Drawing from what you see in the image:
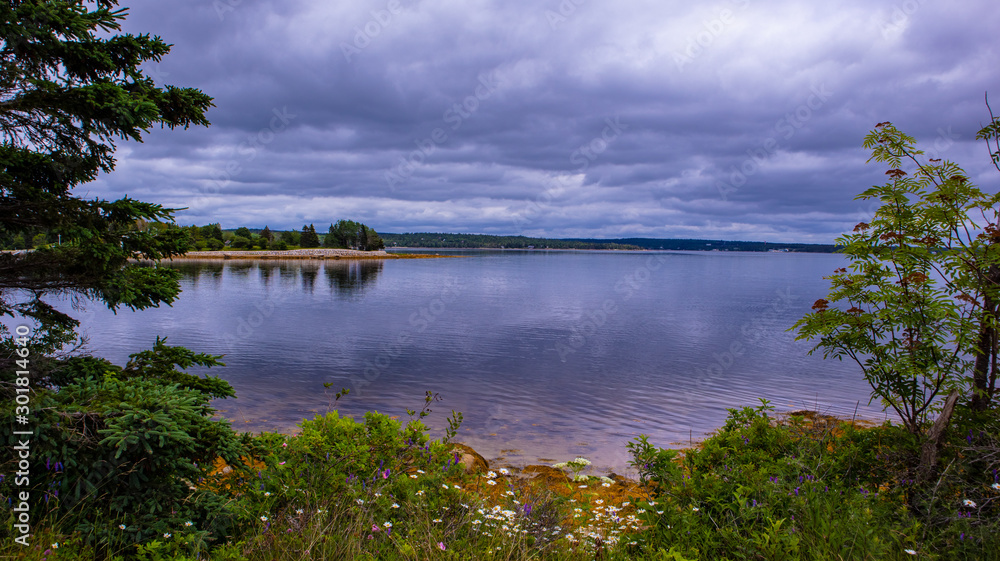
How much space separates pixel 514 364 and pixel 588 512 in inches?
592

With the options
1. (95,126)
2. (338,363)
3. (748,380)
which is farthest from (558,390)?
(95,126)

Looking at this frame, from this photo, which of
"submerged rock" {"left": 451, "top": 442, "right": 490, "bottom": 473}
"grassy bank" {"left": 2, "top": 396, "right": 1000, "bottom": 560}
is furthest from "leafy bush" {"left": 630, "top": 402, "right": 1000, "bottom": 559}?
"submerged rock" {"left": 451, "top": 442, "right": 490, "bottom": 473}

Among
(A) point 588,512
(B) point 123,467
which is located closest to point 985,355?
(A) point 588,512

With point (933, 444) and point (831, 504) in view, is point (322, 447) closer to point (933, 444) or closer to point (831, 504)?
point (831, 504)

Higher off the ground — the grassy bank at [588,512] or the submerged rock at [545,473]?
the grassy bank at [588,512]

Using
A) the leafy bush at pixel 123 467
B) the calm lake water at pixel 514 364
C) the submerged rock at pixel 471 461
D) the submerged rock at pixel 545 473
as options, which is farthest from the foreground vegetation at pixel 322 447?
the calm lake water at pixel 514 364

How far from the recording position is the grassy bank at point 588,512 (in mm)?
4219

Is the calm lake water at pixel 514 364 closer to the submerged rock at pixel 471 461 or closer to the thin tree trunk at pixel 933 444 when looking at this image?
the submerged rock at pixel 471 461

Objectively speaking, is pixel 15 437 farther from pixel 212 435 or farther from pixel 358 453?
pixel 358 453

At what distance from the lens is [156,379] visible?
544 cm

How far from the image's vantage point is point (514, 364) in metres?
20.5

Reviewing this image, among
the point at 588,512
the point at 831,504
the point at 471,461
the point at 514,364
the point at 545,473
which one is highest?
the point at 831,504

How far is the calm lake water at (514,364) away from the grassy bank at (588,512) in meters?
4.98

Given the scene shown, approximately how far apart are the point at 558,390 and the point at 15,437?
13.9m
